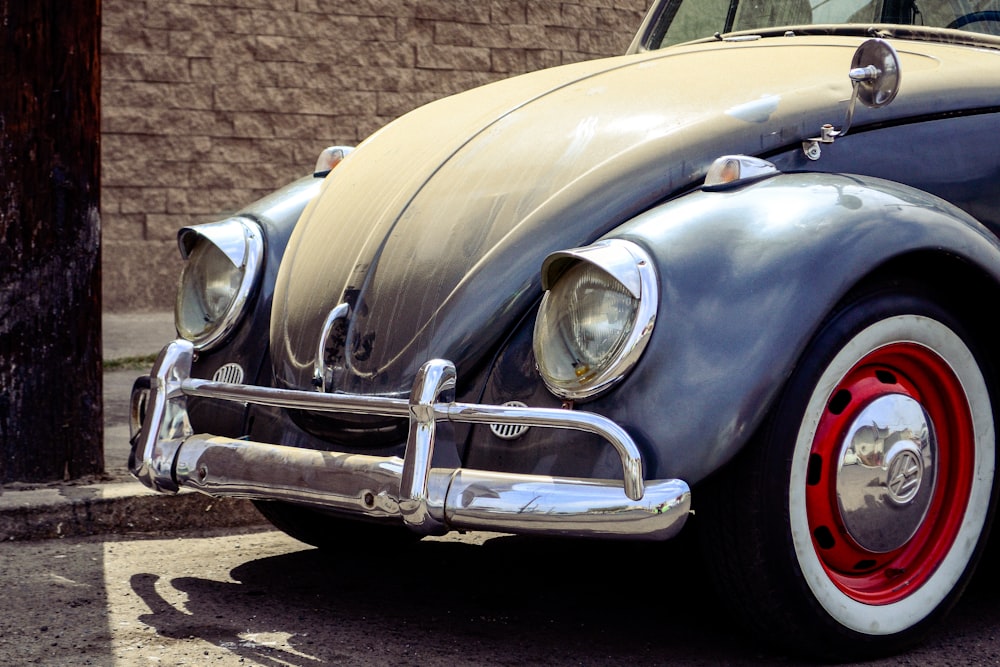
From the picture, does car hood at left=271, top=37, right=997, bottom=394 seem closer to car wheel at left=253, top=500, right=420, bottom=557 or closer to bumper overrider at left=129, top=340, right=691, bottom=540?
bumper overrider at left=129, top=340, right=691, bottom=540

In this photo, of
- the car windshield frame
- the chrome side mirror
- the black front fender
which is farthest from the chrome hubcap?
the car windshield frame

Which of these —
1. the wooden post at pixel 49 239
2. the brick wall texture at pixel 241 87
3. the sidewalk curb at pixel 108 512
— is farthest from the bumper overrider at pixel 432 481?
the brick wall texture at pixel 241 87

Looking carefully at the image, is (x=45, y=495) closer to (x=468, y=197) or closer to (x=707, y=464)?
(x=468, y=197)

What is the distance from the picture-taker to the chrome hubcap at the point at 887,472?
2.74 m

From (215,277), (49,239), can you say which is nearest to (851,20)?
(215,277)

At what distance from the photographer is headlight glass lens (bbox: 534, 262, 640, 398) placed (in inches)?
101

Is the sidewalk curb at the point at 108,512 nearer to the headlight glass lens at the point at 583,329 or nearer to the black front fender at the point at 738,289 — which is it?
the headlight glass lens at the point at 583,329

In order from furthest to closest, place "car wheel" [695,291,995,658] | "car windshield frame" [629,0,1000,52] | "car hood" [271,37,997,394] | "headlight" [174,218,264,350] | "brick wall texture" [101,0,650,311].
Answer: "brick wall texture" [101,0,650,311], "car windshield frame" [629,0,1000,52], "headlight" [174,218,264,350], "car hood" [271,37,997,394], "car wheel" [695,291,995,658]

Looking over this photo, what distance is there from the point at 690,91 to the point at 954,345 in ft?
2.65

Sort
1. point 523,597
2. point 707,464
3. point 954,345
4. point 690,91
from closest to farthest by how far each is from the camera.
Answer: point 707,464
point 954,345
point 690,91
point 523,597

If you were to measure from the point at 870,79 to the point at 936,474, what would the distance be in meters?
0.85

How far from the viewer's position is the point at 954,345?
9.45 ft

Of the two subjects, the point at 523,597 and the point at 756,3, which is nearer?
the point at 523,597

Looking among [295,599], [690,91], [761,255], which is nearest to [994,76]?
[690,91]
